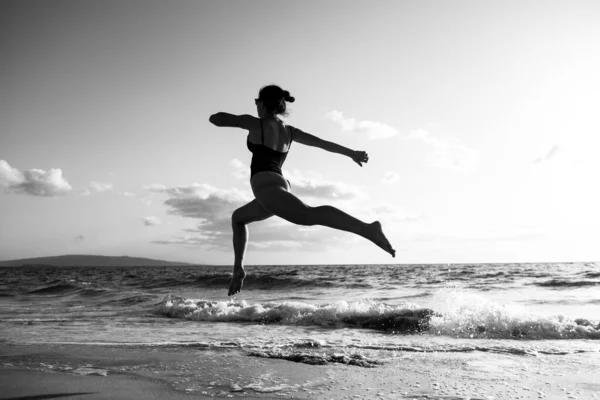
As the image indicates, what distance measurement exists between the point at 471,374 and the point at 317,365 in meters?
1.58

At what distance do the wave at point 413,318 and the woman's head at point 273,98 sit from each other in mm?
5807

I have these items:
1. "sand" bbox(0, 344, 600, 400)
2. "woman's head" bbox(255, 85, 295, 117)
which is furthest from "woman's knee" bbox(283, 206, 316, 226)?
"sand" bbox(0, 344, 600, 400)

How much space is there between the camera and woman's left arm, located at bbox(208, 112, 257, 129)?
3.76 m

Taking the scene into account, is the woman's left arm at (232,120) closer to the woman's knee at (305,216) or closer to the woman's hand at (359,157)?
the woman's knee at (305,216)

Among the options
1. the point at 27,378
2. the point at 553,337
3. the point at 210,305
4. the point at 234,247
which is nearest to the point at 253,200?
the point at 234,247

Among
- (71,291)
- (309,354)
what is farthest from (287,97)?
(71,291)

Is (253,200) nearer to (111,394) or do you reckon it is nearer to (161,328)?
(111,394)

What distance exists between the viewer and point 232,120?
149 inches

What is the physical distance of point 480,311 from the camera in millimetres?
9250

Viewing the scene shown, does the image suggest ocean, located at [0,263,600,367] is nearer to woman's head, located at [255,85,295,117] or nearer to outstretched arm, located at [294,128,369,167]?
outstretched arm, located at [294,128,369,167]

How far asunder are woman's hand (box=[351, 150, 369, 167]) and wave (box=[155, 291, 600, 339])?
492 cm

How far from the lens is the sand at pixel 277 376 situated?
379 cm

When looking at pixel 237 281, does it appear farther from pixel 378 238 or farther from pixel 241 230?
pixel 378 238

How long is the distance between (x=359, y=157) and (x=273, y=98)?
104cm
